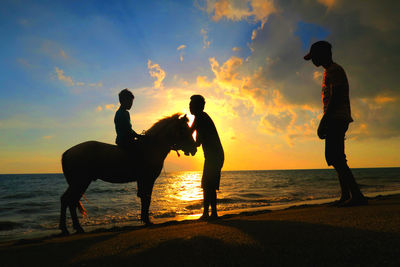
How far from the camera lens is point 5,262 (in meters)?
2.52

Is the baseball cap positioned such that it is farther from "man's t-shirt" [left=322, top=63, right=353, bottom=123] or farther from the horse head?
the horse head

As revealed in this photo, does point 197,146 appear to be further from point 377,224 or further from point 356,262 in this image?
point 356,262

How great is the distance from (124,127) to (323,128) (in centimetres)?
428

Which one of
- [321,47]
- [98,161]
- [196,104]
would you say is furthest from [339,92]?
[98,161]

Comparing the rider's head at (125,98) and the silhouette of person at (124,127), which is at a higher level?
the rider's head at (125,98)

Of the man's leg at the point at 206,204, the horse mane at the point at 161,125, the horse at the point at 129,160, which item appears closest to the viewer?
the man's leg at the point at 206,204

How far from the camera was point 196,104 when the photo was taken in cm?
516

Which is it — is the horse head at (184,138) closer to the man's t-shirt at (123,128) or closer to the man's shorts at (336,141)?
the man's t-shirt at (123,128)

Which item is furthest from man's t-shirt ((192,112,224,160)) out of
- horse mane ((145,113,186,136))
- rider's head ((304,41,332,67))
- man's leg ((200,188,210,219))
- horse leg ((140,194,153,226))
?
rider's head ((304,41,332,67))

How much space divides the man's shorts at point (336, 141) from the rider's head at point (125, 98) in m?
4.42

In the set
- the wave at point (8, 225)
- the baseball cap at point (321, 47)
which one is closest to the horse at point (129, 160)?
the baseball cap at point (321, 47)

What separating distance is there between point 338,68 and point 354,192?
90.8 inches

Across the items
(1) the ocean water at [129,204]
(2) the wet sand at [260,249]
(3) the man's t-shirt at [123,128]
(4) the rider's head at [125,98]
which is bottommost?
(1) the ocean water at [129,204]

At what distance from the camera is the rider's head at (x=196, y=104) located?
5.16 meters
